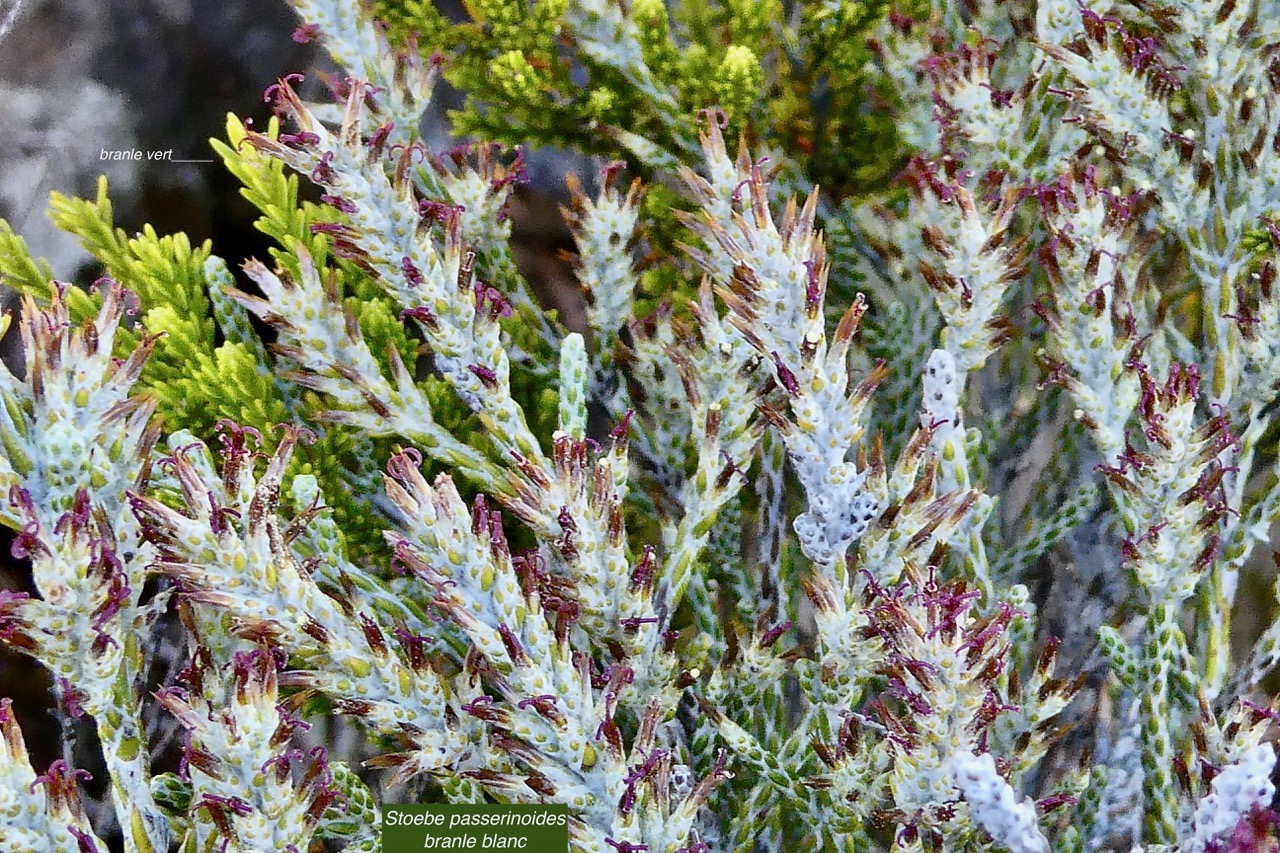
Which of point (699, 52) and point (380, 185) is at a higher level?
point (699, 52)

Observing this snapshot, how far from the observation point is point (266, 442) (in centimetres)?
85

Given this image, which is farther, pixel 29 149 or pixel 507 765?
pixel 29 149

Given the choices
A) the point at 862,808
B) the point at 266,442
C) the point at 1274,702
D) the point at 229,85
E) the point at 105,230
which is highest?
the point at 229,85

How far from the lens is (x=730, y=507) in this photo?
0.95 metres

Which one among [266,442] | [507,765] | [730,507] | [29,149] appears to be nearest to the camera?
[507,765]

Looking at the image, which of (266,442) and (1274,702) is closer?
(1274,702)

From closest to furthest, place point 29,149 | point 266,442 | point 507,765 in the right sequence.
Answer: point 507,765 < point 266,442 < point 29,149

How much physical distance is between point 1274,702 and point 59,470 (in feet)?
2.87

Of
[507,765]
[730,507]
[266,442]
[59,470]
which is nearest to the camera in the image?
[59,470]

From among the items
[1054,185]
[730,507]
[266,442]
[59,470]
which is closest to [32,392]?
[59,470]

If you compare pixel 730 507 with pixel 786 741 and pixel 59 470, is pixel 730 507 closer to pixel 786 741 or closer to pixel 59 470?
pixel 786 741

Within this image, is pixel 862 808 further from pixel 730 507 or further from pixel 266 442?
pixel 266 442

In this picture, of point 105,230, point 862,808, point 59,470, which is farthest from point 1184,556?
point 105,230

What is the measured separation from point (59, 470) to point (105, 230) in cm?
39
